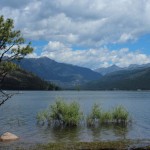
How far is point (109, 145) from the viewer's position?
37.4 metres

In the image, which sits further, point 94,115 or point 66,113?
point 94,115

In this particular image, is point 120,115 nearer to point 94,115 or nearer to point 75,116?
point 94,115

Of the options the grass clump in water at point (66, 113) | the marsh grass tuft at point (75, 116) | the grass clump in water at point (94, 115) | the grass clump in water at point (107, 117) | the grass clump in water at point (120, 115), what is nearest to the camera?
the grass clump in water at point (66, 113)

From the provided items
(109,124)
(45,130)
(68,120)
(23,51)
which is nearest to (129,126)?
(109,124)

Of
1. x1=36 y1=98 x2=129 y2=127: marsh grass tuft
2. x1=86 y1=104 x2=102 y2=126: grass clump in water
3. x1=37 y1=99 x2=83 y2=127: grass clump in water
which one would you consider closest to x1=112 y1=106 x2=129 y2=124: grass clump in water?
x1=36 y1=98 x2=129 y2=127: marsh grass tuft

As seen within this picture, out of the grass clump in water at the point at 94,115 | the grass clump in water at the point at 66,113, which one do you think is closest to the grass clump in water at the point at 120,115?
the grass clump in water at the point at 94,115

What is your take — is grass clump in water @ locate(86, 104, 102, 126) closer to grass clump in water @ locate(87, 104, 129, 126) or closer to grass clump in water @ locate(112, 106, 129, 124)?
grass clump in water @ locate(87, 104, 129, 126)

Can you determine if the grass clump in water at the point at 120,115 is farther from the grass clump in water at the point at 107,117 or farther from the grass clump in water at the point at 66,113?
the grass clump in water at the point at 66,113

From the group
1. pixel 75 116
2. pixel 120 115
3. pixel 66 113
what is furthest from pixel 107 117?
pixel 66 113

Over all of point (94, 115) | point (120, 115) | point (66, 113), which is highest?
point (66, 113)

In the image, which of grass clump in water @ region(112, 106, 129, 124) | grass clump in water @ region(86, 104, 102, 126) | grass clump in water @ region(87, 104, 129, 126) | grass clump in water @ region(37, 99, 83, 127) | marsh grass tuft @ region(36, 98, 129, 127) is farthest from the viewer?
grass clump in water @ region(112, 106, 129, 124)

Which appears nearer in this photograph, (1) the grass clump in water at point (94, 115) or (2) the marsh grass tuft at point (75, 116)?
(2) the marsh grass tuft at point (75, 116)

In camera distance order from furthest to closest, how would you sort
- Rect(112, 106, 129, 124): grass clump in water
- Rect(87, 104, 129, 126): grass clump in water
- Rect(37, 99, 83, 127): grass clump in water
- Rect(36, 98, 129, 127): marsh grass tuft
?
Rect(112, 106, 129, 124): grass clump in water, Rect(87, 104, 129, 126): grass clump in water, Rect(36, 98, 129, 127): marsh grass tuft, Rect(37, 99, 83, 127): grass clump in water

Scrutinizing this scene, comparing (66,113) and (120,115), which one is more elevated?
(66,113)
